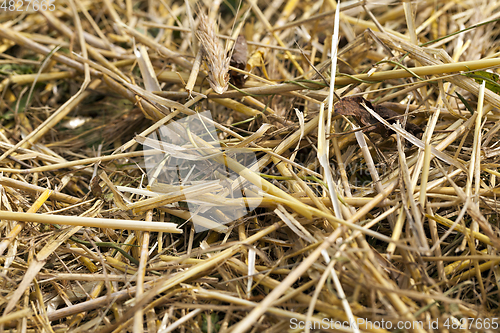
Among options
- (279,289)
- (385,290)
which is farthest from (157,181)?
(385,290)

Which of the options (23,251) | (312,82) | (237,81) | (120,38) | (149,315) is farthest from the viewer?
(120,38)

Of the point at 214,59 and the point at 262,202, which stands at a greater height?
the point at 214,59

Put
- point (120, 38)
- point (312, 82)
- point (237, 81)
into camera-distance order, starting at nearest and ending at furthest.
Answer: point (312, 82) → point (237, 81) → point (120, 38)

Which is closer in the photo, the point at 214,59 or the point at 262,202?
the point at 262,202

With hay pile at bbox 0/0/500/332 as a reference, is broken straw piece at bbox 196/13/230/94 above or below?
above

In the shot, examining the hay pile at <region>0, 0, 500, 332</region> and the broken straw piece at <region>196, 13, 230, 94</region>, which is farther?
the broken straw piece at <region>196, 13, 230, 94</region>

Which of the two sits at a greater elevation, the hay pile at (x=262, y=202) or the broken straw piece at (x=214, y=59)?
the broken straw piece at (x=214, y=59)

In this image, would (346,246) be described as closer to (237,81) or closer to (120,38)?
(237,81)

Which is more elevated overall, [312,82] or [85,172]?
[312,82]
